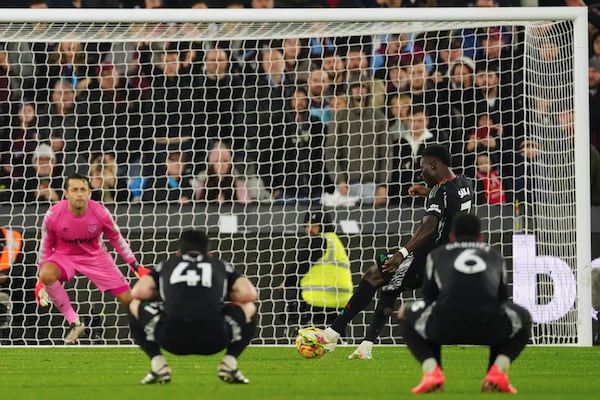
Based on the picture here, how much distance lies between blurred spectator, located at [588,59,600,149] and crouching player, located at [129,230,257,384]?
29.3ft

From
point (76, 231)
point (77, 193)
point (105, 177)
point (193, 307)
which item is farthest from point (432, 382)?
point (105, 177)

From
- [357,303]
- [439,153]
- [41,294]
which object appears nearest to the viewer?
[439,153]

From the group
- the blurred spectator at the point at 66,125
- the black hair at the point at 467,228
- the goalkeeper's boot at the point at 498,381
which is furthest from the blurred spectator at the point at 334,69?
the goalkeeper's boot at the point at 498,381

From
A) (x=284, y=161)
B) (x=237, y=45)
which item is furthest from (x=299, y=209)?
(x=237, y=45)

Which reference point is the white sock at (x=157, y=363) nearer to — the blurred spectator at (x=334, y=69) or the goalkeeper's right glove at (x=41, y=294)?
the goalkeeper's right glove at (x=41, y=294)

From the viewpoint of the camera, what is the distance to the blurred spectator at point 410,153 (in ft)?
45.4

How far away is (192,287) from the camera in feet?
23.2

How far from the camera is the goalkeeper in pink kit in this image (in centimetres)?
1142

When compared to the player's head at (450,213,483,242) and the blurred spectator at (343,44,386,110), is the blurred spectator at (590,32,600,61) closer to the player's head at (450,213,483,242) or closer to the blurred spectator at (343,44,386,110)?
the blurred spectator at (343,44,386,110)

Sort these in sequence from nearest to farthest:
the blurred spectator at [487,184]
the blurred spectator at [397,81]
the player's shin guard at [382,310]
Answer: the player's shin guard at [382,310]
the blurred spectator at [487,184]
the blurred spectator at [397,81]

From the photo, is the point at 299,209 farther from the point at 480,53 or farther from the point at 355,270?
the point at 480,53

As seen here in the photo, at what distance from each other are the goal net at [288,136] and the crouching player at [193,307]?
17.7 ft

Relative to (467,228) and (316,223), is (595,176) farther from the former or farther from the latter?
(467,228)

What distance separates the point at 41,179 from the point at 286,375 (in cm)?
608
